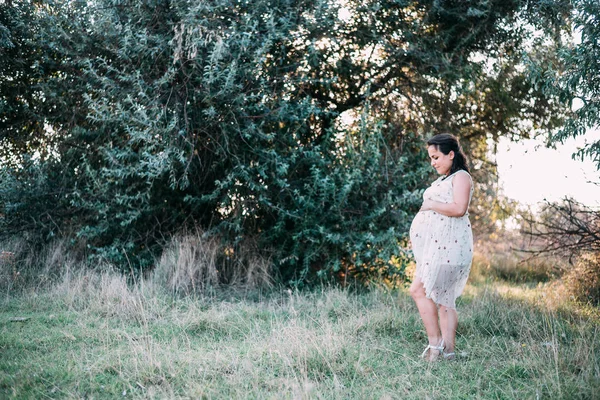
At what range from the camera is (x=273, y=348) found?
184 inches

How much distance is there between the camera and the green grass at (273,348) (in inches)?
150

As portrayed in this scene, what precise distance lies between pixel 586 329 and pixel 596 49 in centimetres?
273

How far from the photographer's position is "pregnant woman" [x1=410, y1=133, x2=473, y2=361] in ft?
14.5

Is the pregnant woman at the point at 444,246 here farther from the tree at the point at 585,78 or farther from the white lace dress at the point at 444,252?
the tree at the point at 585,78

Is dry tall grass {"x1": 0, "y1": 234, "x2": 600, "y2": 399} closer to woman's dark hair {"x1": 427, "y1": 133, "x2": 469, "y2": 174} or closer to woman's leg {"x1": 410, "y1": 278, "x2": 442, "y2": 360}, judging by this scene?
woman's leg {"x1": 410, "y1": 278, "x2": 442, "y2": 360}

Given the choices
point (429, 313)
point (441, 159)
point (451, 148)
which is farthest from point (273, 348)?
point (451, 148)

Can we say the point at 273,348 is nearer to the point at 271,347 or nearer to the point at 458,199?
the point at 271,347

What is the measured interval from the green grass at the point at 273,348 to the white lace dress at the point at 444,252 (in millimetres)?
631

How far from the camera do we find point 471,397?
12.4 feet

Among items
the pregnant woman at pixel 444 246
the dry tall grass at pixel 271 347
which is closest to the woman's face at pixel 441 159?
the pregnant woman at pixel 444 246

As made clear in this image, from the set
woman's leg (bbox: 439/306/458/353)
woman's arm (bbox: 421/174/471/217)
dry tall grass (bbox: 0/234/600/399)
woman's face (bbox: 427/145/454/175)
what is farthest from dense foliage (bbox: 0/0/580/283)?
woman's arm (bbox: 421/174/471/217)

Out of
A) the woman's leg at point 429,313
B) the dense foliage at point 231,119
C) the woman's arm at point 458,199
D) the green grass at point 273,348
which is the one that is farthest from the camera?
the dense foliage at point 231,119

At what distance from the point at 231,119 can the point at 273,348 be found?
148 inches

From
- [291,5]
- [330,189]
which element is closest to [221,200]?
[330,189]
